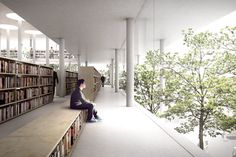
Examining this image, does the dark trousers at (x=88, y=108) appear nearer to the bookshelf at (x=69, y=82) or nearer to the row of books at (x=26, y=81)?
the row of books at (x=26, y=81)

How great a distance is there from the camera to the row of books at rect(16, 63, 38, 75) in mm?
7151

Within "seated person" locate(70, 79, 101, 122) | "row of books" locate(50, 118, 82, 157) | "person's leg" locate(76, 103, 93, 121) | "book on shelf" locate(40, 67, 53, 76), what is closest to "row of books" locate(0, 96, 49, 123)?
"book on shelf" locate(40, 67, 53, 76)

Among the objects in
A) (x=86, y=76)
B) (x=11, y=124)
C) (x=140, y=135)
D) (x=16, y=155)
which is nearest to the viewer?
(x=16, y=155)

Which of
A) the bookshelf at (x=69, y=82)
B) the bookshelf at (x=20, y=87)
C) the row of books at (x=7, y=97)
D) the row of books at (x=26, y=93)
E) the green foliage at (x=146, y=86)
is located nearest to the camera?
the row of books at (x=7, y=97)

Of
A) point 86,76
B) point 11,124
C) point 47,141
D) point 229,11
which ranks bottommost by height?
point 11,124

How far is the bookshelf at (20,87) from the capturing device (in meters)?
6.14

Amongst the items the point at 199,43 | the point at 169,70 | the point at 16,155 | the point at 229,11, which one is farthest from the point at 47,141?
the point at 169,70

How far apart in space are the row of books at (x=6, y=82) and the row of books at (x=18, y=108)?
1.86ft

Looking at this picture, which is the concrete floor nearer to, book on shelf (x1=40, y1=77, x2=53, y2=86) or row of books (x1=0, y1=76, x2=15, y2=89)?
row of books (x1=0, y1=76, x2=15, y2=89)

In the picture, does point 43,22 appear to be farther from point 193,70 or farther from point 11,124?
point 193,70

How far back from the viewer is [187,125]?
380 inches

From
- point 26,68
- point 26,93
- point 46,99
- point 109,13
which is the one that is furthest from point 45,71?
point 109,13

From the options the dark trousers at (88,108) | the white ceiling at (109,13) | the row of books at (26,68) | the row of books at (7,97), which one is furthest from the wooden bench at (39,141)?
the white ceiling at (109,13)

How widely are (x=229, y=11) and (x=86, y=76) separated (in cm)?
592
